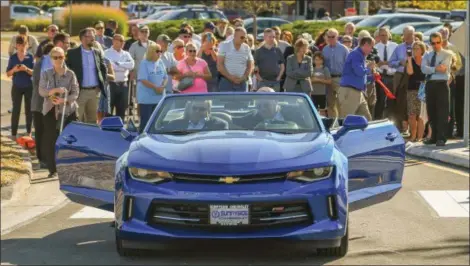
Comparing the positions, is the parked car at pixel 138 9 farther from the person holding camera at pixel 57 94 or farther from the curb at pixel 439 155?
the person holding camera at pixel 57 94

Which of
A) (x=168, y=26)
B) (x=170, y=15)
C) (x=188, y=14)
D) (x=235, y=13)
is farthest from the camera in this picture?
(x=235, y=13)

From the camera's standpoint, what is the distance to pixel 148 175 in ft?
31.0

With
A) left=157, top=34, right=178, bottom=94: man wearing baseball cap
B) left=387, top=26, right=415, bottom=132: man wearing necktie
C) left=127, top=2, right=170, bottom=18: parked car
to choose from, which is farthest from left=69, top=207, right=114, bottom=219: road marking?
left=127, top=2, right=170, bottom=18: parked car

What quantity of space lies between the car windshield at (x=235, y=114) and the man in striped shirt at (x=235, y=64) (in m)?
8.25

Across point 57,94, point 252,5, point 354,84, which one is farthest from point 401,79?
point 252,5

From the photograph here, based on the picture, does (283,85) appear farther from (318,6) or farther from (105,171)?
(318,6)

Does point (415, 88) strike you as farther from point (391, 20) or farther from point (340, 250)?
point (391, 20)

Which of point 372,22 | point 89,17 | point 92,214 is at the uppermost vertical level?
point 92,214

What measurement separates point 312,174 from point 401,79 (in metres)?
12.9

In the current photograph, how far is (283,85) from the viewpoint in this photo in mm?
20859

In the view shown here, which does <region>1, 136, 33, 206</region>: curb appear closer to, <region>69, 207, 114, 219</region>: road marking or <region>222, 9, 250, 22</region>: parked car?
<region>69, 207, 114, 219</region>: road marking

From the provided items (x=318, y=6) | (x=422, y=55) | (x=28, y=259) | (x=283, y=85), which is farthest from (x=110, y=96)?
(x=318, y=6)

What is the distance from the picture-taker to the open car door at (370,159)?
1042 centimetres

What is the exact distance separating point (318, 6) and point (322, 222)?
220ft
